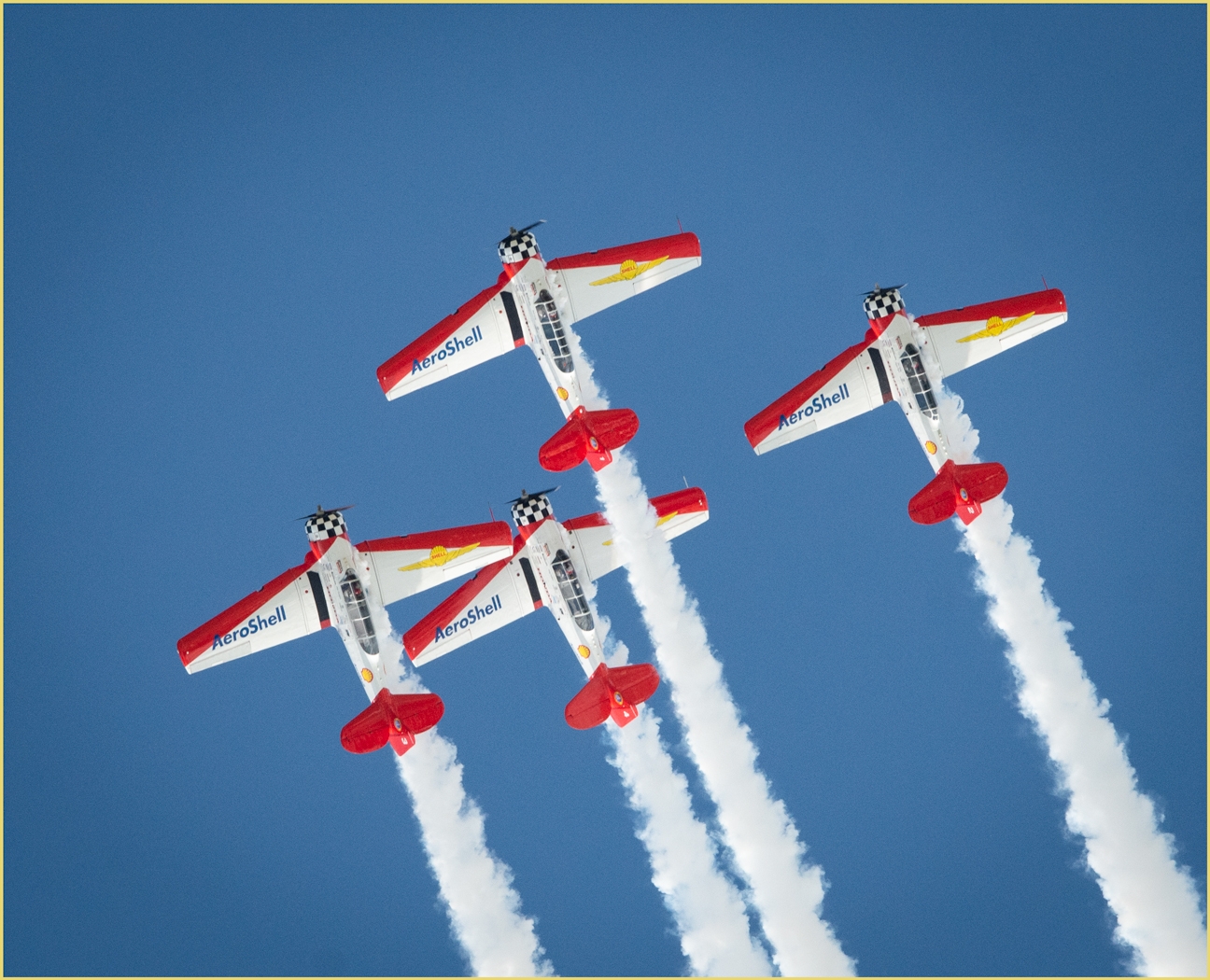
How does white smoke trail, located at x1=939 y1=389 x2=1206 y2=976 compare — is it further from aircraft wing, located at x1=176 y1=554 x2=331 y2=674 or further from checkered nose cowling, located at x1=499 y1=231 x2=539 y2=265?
aircraft wing, located at x1=176 y1=554 x2=331 y2=674

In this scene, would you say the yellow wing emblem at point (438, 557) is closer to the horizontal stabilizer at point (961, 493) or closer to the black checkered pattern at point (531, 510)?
the black checkered pattern at point (531, 510)

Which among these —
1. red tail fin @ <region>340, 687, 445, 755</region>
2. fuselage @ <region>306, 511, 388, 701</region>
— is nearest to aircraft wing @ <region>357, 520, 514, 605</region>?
fuselage @ <region>306, 511, 388, 701</region>

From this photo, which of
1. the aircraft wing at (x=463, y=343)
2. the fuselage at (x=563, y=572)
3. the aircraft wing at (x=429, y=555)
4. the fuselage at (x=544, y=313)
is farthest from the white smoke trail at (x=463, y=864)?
the fuselage at (x=544, y=313)

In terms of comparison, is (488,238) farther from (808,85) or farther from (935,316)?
(935,316)

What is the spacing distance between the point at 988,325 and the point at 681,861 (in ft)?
38.4

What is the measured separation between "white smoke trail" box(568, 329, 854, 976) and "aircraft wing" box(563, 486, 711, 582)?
521mm

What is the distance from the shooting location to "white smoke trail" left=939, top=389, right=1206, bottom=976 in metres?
24.6

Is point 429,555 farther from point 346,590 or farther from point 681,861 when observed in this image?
point 681,861

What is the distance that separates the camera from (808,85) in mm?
28391

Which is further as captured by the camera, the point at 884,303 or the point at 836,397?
the point at 836,397

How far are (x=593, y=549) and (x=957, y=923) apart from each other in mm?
13186

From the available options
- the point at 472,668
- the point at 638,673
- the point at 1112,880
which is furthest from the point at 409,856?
the point at 1112,880

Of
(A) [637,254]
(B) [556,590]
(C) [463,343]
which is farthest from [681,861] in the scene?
(A) [637,254]

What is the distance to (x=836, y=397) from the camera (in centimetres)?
2380
